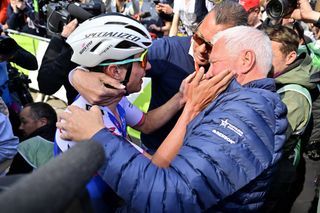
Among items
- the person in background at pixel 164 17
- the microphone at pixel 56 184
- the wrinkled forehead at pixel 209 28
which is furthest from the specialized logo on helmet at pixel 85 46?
the person in background at pixel 164 17

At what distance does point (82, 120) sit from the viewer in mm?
1581

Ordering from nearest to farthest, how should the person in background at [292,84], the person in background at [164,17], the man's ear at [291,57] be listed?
the person in background at [292,84] < the man's ear at [291,57] < the person in background at [164,17]

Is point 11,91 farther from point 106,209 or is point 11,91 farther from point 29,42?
point 29,42

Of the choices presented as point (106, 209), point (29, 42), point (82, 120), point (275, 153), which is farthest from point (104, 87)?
point (29, 42)

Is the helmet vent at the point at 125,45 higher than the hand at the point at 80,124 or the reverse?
higher

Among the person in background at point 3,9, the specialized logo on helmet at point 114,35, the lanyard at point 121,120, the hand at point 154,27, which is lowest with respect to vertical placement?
the person in background at point 3,9

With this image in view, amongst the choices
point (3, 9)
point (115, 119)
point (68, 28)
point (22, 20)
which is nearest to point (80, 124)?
point (115, 119)

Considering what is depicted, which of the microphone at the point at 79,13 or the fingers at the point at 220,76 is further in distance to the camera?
the microphone at the point at 79,13

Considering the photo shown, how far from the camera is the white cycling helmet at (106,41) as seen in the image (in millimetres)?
1925

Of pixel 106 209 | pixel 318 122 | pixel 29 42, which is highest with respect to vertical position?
pixel 106 209

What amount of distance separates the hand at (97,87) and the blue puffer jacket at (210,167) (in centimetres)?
41

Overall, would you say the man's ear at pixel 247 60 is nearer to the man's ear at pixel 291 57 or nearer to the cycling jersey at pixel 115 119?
the cycling jersey at pixel 115 119

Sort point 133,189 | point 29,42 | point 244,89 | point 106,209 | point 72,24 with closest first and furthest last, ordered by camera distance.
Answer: point 133,189 → point 244,89 → point 106,209 → point 72,24 → point 29,42

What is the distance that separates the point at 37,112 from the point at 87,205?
132 inches
